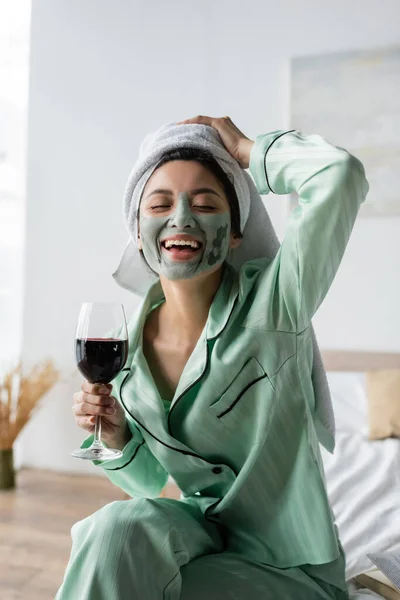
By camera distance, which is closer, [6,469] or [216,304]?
[216,304]

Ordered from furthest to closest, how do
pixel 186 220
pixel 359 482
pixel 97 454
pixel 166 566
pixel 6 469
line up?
1. pixel 6 469
2. pixel 359 482
3. pixel 186 220
4. pixel 97 454
5. pixel 166 566

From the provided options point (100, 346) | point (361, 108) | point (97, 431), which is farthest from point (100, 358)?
point (361, 108)

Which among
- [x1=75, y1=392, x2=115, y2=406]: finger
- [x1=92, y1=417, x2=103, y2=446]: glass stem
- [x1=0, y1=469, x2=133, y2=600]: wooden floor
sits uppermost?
[x1=75, y1=392, x2=115, y2=406]: finger

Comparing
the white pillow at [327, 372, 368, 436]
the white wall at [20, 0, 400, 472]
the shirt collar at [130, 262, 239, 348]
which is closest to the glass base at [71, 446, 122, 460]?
the shirt collar at [130, 262, 239, 348]

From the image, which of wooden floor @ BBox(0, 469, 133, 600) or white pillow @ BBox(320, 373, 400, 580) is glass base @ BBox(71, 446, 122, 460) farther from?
wooden floor @ BBox(0, 469, 133, 600)

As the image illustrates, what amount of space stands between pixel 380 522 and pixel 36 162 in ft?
9.38

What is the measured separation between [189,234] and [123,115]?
8.53ft

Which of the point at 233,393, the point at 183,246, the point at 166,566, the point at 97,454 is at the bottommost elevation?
the point at 166,566

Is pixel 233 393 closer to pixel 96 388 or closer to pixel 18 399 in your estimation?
pixel 96 388

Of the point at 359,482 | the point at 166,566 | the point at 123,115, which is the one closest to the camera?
the point at 166,566

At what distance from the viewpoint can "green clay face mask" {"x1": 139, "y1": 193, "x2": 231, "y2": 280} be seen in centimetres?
121

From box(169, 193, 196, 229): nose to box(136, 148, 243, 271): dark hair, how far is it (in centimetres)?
8

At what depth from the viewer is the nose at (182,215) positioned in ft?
3.94

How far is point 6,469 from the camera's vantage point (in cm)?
348
